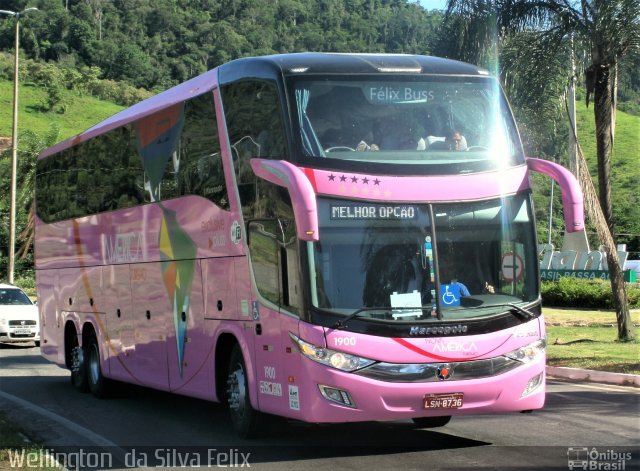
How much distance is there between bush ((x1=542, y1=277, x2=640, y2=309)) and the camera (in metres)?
36.3

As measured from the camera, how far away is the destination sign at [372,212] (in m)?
10.3

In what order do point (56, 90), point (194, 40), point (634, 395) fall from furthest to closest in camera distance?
1. point (194, 40)
2. point (56, 90)
3. point (634, 395)

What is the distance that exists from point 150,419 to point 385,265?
5.39 metres

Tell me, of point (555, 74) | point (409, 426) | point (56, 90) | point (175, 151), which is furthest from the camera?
point (56, 90)

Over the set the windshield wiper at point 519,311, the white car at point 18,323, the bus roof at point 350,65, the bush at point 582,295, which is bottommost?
the bush at point 582,295

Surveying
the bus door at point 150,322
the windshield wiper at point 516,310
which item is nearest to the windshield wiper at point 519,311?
the windshield wiper at point 516,310

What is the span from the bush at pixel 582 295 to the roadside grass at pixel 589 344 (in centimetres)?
189

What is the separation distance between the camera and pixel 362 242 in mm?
10281

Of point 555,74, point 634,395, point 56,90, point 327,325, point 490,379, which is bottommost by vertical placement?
point 634,395

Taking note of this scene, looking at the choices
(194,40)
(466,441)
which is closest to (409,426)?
(466,441)

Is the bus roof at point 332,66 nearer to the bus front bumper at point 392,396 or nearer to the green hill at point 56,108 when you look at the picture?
the bus front bumper at point 392,396

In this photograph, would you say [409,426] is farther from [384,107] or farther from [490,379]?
[384,107]

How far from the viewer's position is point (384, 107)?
11.0 meters

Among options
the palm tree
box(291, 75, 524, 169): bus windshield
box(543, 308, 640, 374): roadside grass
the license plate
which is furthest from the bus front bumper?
the palm tree
